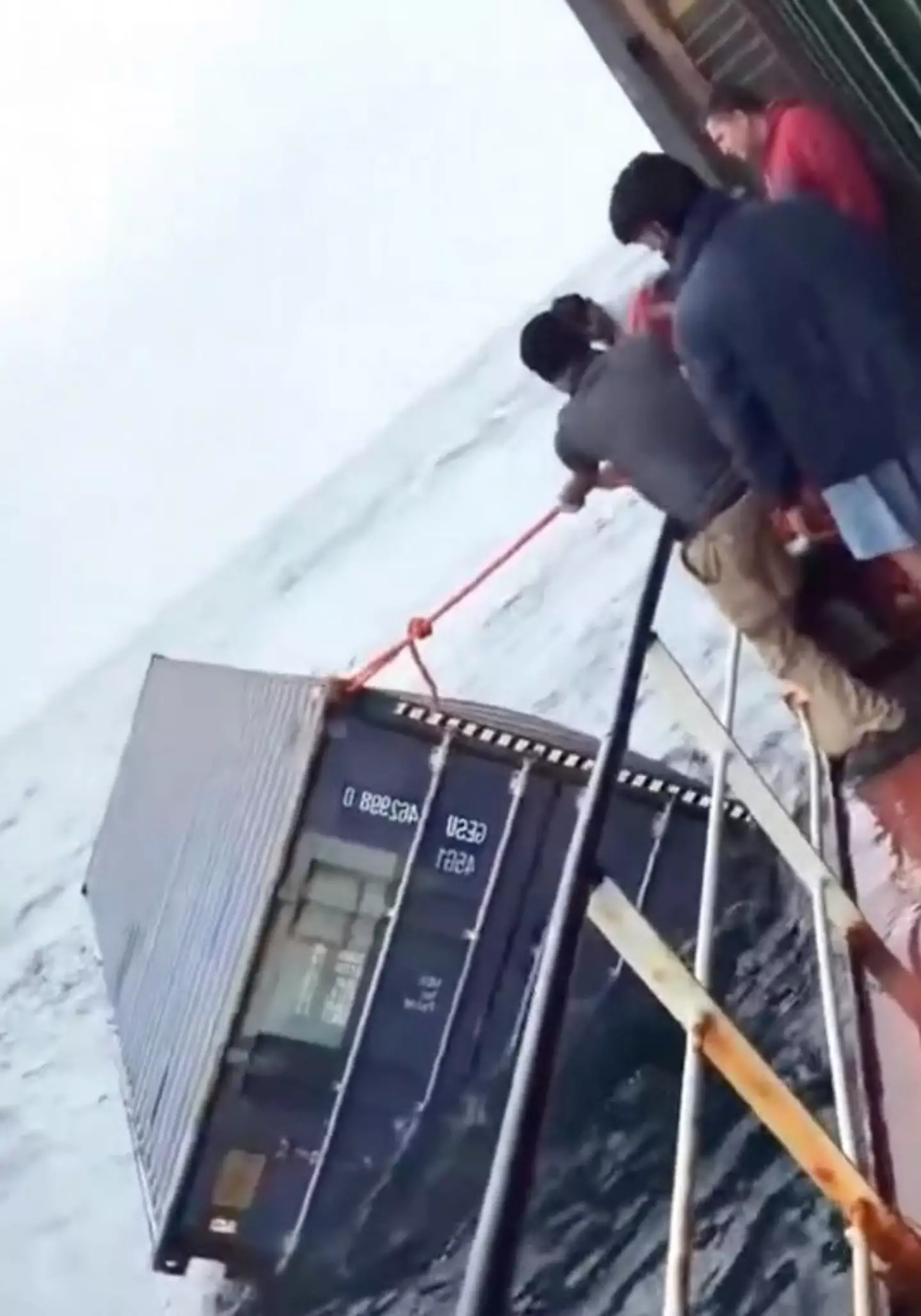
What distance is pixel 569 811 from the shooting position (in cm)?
313

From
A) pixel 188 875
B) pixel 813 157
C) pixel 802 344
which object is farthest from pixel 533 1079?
pixel 188 875

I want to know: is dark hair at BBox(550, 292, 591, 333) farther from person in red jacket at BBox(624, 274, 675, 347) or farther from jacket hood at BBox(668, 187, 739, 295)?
jacket hood at BBox(668, 187, 739, 295)

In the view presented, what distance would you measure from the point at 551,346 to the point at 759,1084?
1420 millimetres

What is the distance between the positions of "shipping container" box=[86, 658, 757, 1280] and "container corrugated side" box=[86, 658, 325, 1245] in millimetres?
12

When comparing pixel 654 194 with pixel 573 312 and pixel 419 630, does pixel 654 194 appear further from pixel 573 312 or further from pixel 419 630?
pixel 419 630

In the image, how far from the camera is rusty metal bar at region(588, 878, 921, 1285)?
123cm

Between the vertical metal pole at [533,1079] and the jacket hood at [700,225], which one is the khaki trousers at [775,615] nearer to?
the jacket hood at [700,225]

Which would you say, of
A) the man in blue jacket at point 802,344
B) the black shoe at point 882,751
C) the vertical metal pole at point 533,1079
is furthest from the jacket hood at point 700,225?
the black shoe at point 882,751

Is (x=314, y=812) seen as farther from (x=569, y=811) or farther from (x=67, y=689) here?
(x=67, y=689)

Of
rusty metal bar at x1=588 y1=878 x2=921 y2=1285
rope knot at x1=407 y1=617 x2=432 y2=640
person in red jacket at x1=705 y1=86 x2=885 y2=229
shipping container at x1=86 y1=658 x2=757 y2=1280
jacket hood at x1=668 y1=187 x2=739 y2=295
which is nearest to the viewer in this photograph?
rusty metal bar at x1=588 y1=878 x2=921 y2=1285

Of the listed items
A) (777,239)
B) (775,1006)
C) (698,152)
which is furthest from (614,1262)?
(698,152)

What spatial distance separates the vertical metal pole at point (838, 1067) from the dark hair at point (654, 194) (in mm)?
738

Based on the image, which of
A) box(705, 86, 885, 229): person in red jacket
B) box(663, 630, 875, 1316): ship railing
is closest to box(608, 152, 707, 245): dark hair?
box(705, 86, 885, 229): person in red jacket

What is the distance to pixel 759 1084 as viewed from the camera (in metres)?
1.32
